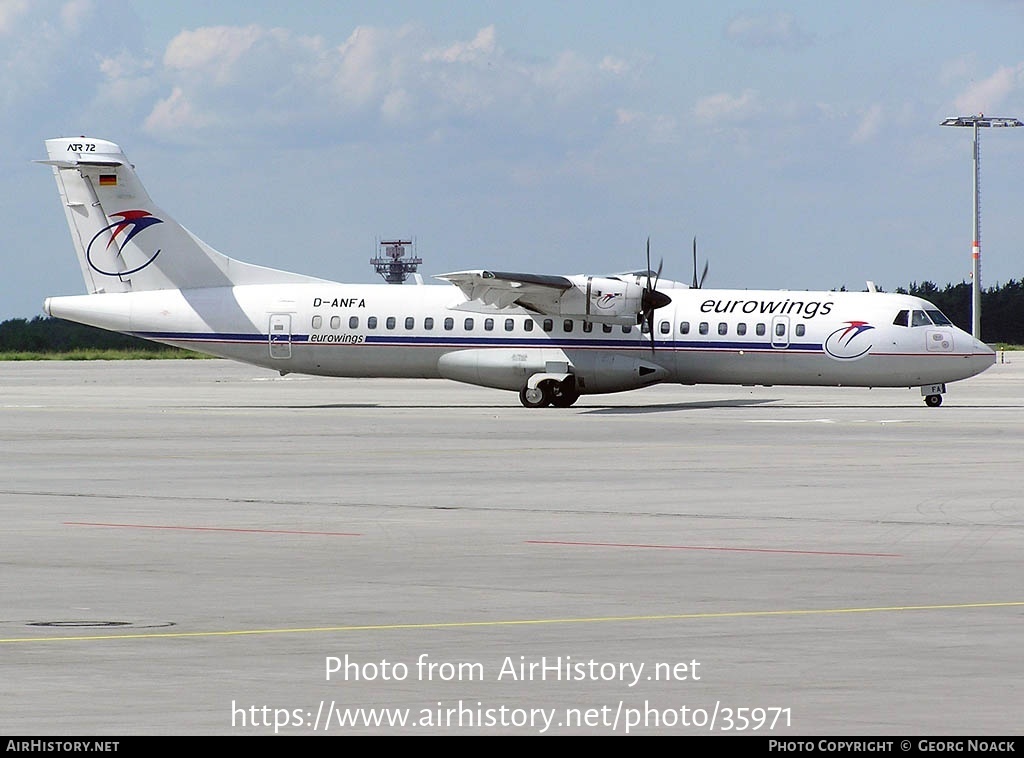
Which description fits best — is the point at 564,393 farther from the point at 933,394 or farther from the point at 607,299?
the point at 933,394

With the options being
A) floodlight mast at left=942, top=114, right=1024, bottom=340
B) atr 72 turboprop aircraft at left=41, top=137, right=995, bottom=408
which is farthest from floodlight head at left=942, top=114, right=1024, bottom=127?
atr 72 turboprop aircraft at left=41, top=137, right=995, bottom=408

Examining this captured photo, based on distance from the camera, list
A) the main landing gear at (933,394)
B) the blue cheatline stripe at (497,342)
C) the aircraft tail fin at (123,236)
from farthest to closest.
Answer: the aircraft tail fin at (123,236) < the main landing gear at (933,394) < the blue cheatline stripe at (497,342)

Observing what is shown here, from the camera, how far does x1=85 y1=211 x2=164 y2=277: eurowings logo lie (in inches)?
1864

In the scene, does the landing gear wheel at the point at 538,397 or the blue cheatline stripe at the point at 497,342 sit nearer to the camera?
the blue cheatline stripe at the point at 497,342

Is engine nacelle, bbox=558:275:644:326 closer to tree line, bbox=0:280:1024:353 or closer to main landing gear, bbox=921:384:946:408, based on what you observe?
main landing gear, bbox=921:384:946:408

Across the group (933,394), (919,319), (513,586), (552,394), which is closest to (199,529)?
(513,586)

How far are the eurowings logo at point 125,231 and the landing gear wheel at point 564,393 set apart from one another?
12.0 meters

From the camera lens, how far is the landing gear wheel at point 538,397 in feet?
146

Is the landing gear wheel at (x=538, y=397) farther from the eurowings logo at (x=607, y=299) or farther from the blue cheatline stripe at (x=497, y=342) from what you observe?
the eurowings logo at (x=607, y=299)

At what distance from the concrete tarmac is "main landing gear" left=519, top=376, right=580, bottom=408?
12.7 meters

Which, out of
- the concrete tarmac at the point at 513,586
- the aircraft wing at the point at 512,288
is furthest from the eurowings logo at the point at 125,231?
the concrete tarmac at the point at 513,586
